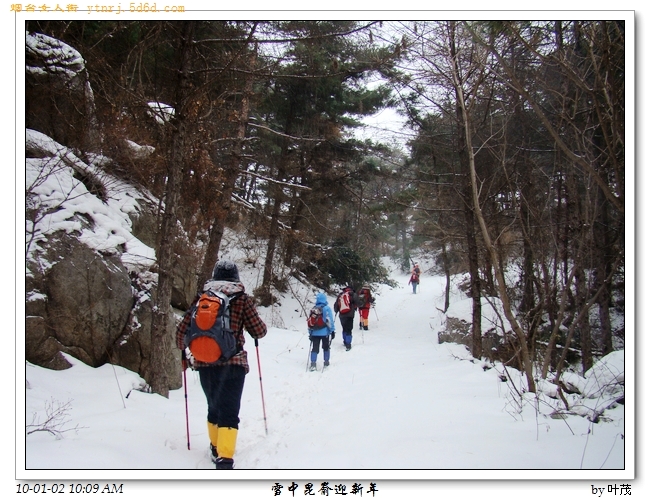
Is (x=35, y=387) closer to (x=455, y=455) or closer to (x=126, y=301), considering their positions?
(x=126, y=301)

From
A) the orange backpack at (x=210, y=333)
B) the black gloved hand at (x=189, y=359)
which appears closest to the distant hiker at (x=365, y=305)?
the black gloved hand at (x=189, y=359)

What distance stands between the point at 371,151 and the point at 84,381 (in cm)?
1107

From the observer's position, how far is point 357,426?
3.71 metres

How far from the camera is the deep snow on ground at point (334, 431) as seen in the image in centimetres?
269

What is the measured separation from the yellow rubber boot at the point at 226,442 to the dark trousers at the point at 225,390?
38 mm

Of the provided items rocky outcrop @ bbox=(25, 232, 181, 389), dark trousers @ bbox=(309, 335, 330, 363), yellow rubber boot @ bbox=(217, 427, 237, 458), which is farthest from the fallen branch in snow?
dark trousers @ bbox=(309, 335, 330, 363)

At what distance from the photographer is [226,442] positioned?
295 cm

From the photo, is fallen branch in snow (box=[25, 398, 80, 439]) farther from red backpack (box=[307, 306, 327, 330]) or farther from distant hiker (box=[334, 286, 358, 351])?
distant hiker (box=[334, 286, 358, 351])

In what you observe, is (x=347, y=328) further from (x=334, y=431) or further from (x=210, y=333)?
(x=210, y=333)

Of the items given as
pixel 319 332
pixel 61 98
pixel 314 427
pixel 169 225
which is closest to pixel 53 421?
pixel 169 225

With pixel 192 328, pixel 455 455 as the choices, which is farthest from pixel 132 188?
pixel 455 455

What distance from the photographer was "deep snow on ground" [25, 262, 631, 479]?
8.81 ft

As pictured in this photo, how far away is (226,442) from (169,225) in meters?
2.61

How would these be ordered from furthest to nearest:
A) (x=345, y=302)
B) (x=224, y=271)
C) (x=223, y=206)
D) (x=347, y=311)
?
(x=345, y=302) < (x=347, y=311) < (x=223, y=206) < (x=224, y=271)
